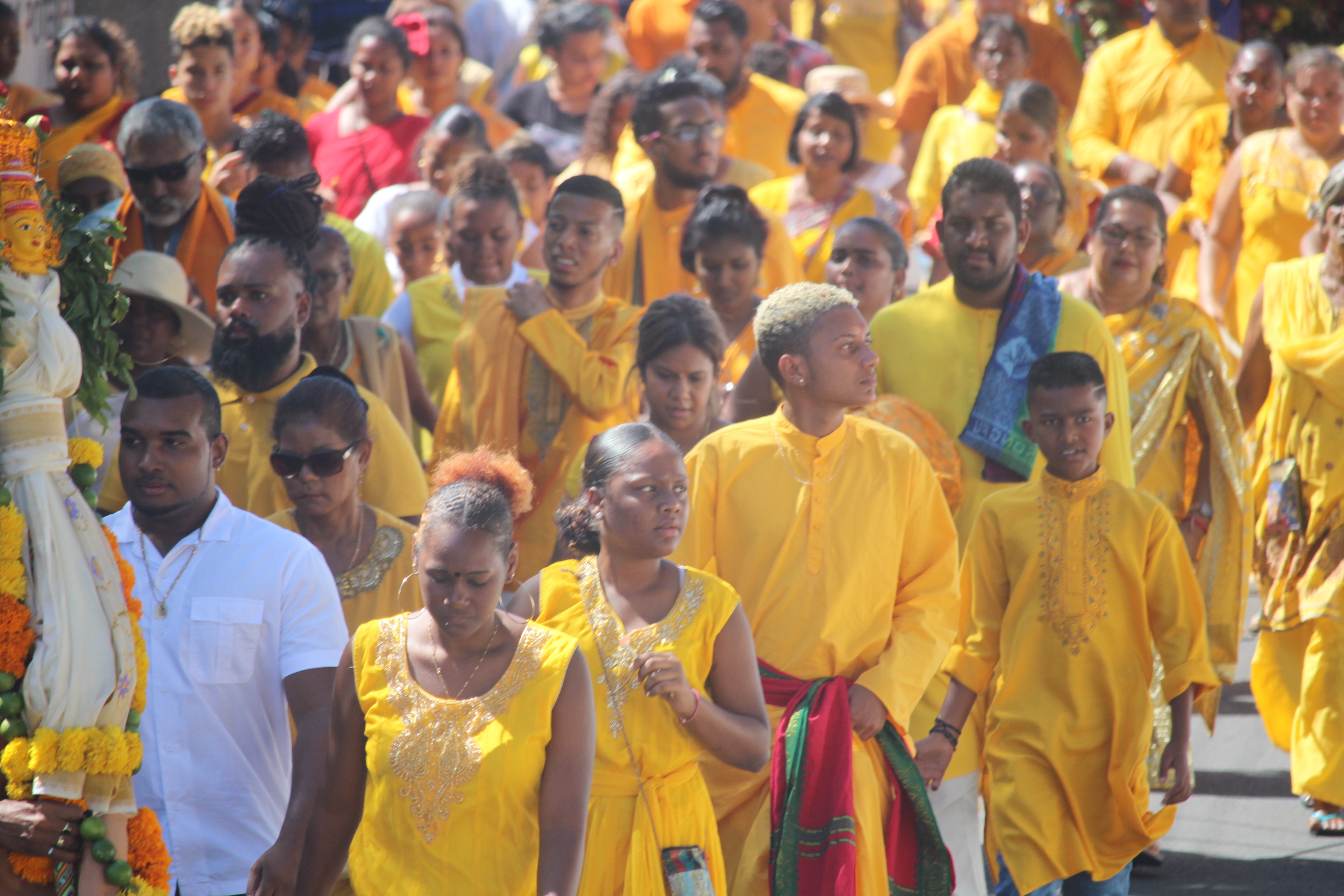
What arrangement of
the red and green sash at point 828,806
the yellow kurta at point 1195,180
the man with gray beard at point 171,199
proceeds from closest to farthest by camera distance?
the red and green sash at point 828,806 < the man with gray beard at point 171,199 < the yellow kurta at point 1195,180

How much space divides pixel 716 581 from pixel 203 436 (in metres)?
1.43

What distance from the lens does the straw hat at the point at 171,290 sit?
21.1 feet

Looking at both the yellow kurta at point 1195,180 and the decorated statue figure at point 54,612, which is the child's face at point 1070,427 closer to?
the decorated statue figure at point 54,612

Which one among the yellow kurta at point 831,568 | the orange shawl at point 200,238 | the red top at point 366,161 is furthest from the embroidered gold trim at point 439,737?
the red top at point 366,161

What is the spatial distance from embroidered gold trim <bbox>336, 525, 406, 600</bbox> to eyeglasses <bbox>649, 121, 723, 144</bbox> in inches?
141

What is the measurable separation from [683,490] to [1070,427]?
75.2 inches

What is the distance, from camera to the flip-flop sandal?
6777 mm

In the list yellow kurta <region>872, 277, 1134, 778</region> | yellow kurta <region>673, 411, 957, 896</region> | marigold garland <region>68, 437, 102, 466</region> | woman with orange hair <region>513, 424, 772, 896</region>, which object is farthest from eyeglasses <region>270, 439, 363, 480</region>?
yellow kurta <region>872, 277, 1134, 778</region>

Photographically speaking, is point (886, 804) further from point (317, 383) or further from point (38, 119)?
point (38, 119)

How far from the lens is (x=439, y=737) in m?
3.80

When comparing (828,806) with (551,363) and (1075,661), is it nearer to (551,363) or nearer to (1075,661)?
(1075,661)

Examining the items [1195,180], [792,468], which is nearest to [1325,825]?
[792,468]

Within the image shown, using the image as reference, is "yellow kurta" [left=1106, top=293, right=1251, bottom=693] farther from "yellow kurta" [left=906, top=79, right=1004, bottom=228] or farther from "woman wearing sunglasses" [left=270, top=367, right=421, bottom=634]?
"yellow kurta" [left=906, top=79, right=1004, bottom=228]

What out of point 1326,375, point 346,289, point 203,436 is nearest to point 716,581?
point 203,436
